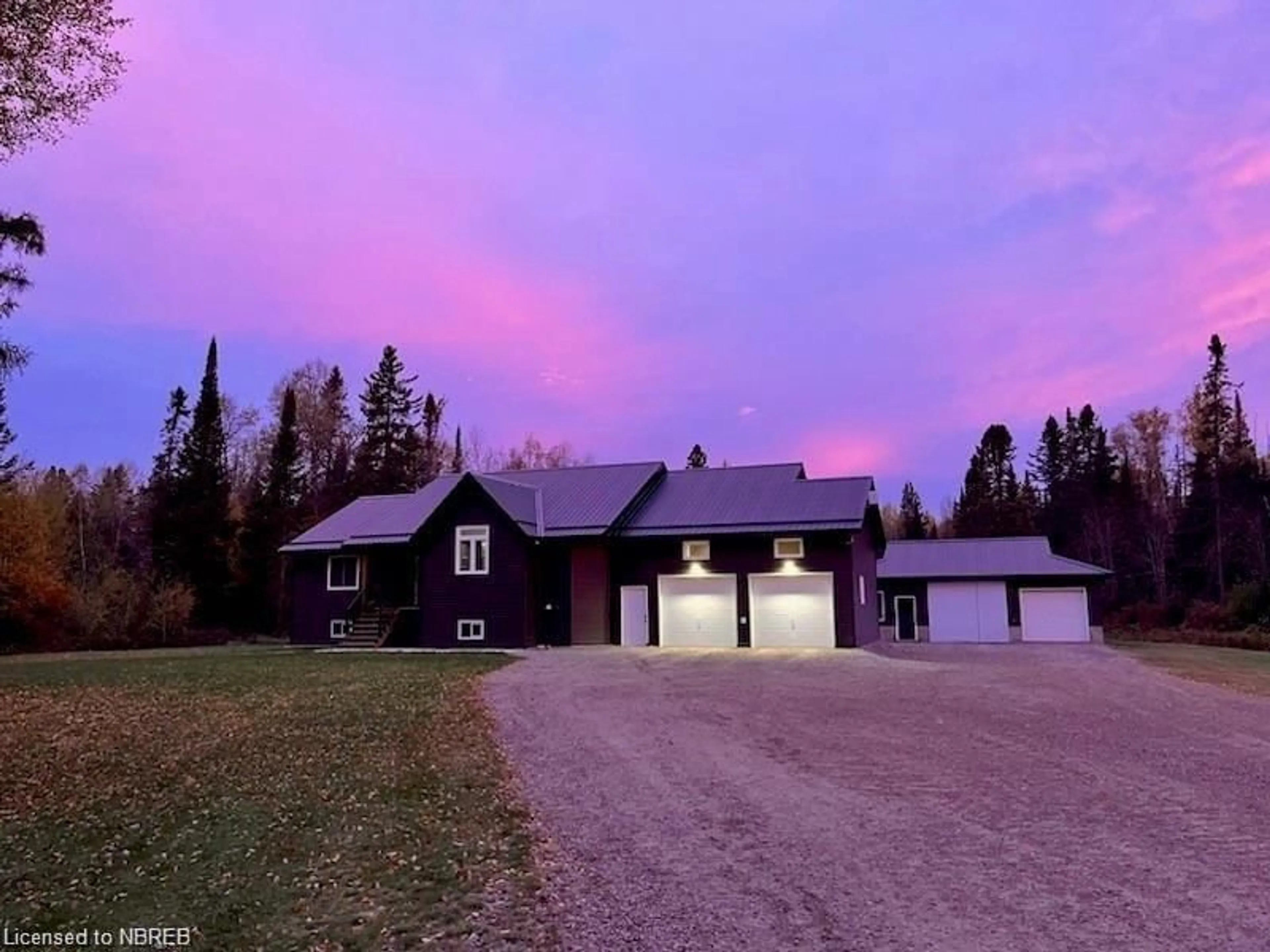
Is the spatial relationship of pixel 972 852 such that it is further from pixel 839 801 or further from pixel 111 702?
pixel 111 702

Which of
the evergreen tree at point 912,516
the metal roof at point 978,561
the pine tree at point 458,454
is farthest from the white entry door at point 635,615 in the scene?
the evergreen tree at point 912,516

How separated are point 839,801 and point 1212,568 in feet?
163

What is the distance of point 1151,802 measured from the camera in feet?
23.8

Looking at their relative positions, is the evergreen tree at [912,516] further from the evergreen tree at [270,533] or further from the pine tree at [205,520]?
the pine tree at [205,520]

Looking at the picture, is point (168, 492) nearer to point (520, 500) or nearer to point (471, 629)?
point (520, 500)

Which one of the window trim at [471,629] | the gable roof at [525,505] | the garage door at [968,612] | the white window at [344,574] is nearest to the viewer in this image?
the window trim at [471,629]

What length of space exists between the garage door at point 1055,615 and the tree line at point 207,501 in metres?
32.5

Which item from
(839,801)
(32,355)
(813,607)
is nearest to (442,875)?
(839,801)

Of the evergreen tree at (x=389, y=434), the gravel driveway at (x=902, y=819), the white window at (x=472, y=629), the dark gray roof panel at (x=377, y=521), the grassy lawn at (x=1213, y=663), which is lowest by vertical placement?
the grassy lawn at (x=1213, y=663)

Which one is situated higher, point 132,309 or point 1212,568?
point 132,309

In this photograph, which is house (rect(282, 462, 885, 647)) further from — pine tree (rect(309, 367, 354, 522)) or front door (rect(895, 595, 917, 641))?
pine tree (rect(309, 367, 354, 522))

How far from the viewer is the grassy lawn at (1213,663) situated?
57.7 feet

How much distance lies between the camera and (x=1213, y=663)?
2328 cm

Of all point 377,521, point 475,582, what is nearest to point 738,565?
point 475,582
